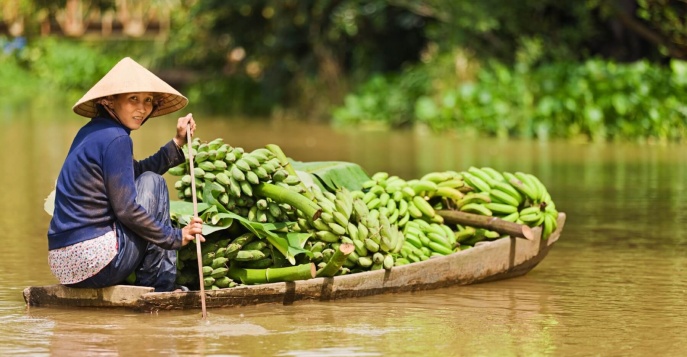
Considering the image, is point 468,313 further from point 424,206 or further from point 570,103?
point 570,103

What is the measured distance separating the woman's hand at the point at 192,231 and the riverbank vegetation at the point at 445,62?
46.2ft

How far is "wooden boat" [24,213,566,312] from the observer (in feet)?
22.4

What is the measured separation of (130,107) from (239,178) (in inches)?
29.5

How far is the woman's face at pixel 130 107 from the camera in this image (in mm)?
6828

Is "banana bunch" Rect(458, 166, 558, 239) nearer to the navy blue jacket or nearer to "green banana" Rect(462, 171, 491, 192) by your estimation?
"green banana" Rect(462, 171, 491, 192)

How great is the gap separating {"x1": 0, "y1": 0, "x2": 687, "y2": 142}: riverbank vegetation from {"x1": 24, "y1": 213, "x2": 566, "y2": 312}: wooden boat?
12.2 m

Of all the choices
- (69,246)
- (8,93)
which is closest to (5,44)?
(8,93)

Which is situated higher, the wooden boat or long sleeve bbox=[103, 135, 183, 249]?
long sleeve bbox=[103, 135, 183, 249]

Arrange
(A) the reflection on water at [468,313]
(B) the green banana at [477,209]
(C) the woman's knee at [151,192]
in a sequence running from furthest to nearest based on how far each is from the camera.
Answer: (B) the green banana at [477,209], (C) the woman's knee at [151,192], (A) the reflection on water at [468,313]

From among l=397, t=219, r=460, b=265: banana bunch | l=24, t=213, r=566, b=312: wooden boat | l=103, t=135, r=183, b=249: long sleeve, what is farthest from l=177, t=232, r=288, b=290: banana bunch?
l=397, t=219, r=460, b=265: banana bunch

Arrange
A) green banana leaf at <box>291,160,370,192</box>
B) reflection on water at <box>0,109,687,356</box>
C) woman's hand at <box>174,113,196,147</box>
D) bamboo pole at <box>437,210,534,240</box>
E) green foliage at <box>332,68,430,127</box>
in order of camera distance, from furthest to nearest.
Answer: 1. green foliage at <box>332,68,430,127</box>
2. green banana leaf at <box>291,160,370,192</box>
3. bamboo pole at <box>437,210,534,240</box>
4. woman's hand at <box>174,113,196,147</box>
5. reflection on water at <box>0,109,687,356</box>

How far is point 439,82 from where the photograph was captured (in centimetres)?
2288

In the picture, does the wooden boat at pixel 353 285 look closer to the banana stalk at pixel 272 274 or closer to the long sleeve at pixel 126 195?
the banana stalk at pixel 272 274

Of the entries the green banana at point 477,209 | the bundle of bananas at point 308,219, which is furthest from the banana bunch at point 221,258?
the green banana at point 477,209
